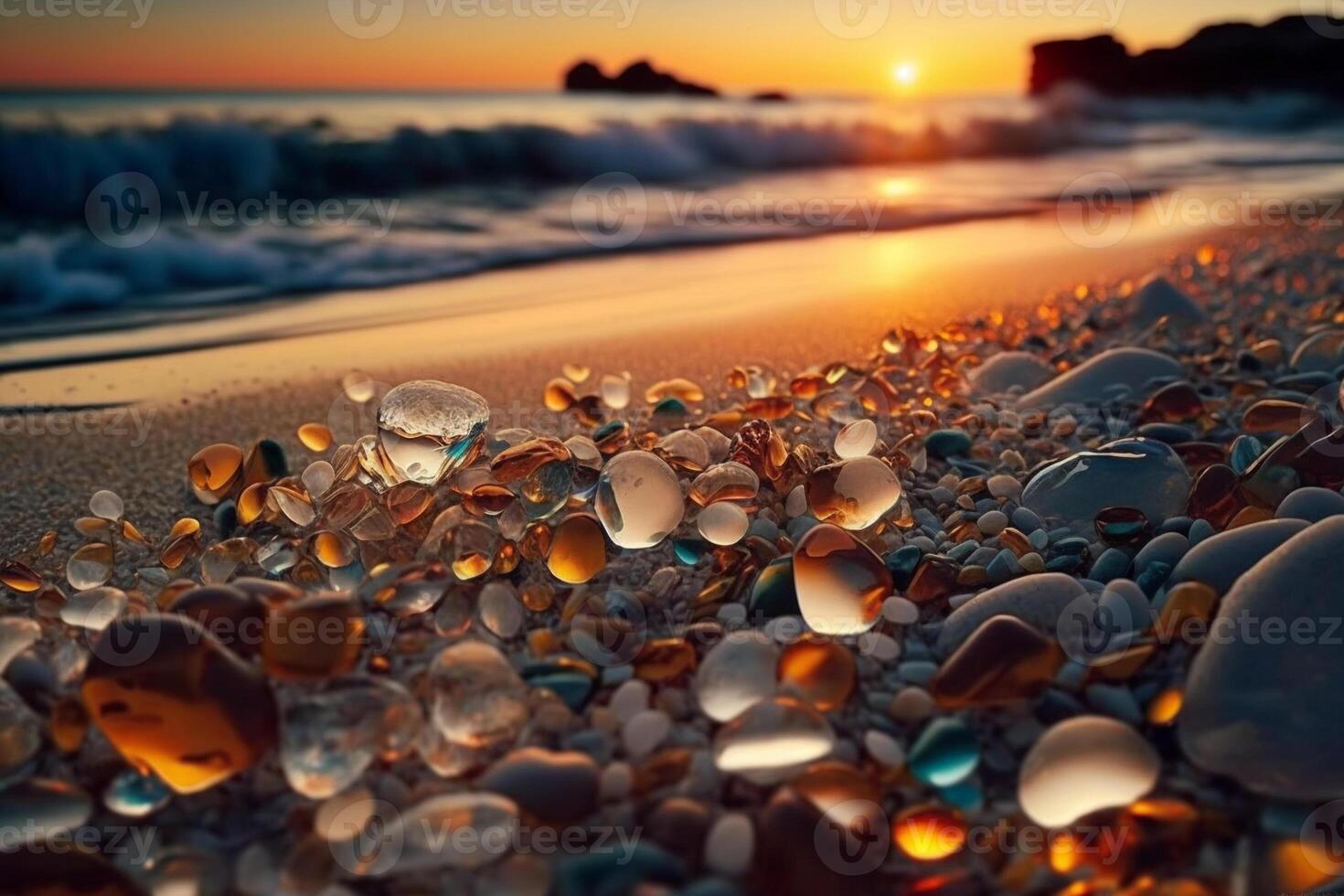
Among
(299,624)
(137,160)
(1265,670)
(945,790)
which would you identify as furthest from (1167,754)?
(137,160)

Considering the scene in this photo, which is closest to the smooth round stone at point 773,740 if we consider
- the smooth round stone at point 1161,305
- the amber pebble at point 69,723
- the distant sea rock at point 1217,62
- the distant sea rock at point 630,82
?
the amber pebble at point 69,723

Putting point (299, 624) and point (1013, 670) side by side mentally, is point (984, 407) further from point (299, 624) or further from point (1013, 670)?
point (299, 624)

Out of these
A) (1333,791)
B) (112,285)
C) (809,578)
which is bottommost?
(1333,791)

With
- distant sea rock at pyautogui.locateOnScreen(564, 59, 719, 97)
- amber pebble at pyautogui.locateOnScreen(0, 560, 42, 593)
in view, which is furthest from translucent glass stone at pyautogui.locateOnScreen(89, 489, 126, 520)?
distant sea rock at pyautogui.locateOnScreen(564, 59, 719, 97)

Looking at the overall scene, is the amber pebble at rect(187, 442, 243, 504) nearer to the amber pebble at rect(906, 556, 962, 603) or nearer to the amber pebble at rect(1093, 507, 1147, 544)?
the amber pebble at rect(906, 556, 962, 603)

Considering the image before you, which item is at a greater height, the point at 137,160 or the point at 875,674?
the point at 137,160

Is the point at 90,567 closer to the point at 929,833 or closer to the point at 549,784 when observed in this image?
the point at 549,784

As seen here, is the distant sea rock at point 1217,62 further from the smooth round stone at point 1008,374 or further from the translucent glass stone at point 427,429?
the translucent glass stone at point 427,429
